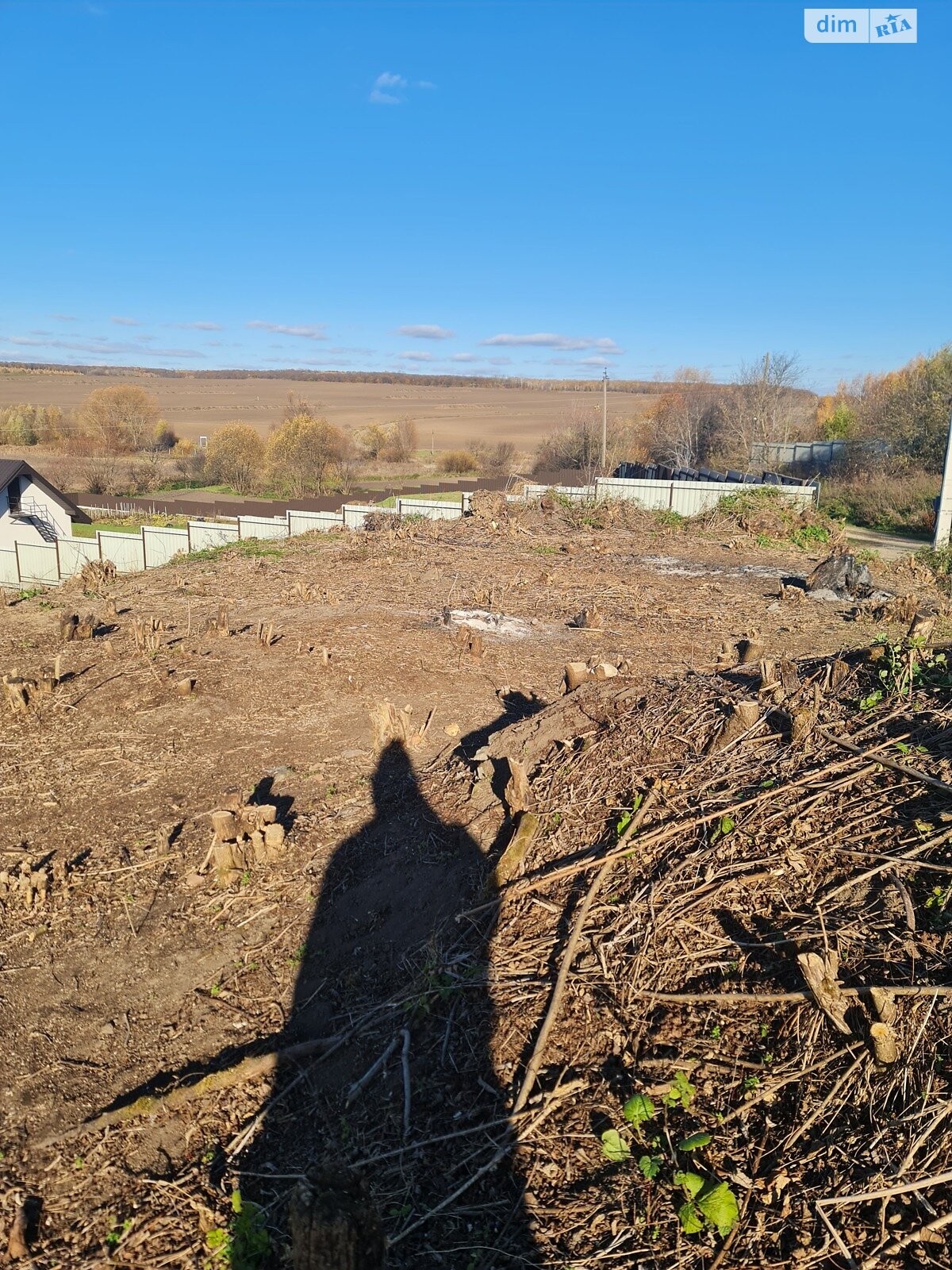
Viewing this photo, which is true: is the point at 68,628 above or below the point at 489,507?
below

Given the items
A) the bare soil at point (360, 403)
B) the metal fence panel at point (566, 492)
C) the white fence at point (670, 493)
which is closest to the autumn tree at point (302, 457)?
the bare soil at point (360, 403)

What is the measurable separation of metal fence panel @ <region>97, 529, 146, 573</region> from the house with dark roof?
651 centimetres

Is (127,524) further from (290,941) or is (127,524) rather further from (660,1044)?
(660,1044)

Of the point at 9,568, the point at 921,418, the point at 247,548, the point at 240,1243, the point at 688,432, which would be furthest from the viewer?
the point at 688,432

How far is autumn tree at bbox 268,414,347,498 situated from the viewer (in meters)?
45.6

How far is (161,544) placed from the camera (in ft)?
65.8

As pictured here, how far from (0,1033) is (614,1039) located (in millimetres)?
3026

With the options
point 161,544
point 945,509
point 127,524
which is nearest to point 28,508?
point 127,524

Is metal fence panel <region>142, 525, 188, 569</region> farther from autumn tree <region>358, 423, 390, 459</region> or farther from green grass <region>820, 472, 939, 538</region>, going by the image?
autumn tree <region>358, 423, 390, 459</region>

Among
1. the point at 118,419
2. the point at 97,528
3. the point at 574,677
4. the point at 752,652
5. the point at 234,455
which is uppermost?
the point at 118,419

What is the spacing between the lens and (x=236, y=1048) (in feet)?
13.1

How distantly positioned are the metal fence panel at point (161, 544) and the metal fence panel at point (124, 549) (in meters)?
0.18

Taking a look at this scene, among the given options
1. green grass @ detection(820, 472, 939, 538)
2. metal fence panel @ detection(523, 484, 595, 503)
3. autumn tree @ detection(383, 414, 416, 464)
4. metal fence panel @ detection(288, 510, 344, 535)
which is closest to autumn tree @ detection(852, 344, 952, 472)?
green grass @ detection(820, 472, 939, 538)

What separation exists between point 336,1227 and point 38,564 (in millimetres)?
20726
